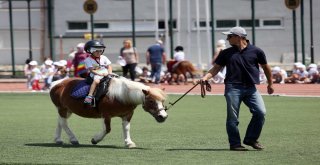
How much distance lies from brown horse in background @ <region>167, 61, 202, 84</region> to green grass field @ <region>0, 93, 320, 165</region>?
10.9 m

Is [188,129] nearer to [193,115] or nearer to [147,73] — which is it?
[193,115]

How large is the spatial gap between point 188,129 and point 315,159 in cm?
528

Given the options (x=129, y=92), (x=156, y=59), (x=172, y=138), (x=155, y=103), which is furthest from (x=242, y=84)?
(x=156, y=59)

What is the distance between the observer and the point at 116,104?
46.1 feet

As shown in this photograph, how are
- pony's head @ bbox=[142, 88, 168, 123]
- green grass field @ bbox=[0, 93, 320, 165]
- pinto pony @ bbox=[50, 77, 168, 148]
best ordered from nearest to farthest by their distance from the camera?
green grass field @ bbox=[0, 93, 320, 165] < pony's head @ bbox=[142, 88, 168, 123] < pinto pony @ bbox=[50, 77, 168, 148]

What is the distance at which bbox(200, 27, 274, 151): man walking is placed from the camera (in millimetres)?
13289

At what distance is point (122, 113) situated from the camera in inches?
555

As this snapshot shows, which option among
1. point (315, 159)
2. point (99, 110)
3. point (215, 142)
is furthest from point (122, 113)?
point (315, 159)

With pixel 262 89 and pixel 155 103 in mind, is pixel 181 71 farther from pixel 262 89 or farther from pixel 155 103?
pixel 155 103

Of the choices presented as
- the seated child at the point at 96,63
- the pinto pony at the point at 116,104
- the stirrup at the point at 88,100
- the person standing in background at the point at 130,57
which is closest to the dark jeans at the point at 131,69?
the person standing in background at the point at 130,57

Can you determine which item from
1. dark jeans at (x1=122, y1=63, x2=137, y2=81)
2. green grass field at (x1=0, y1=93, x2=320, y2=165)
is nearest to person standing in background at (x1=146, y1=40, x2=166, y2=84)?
dark jeans at (x1=122, y1=63, x2=137, y2=81)

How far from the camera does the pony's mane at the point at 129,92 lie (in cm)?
1380

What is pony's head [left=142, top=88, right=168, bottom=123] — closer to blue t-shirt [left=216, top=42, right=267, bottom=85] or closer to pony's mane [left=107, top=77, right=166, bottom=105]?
pony's mane [left=107, top=77, right=166, bottom=105]

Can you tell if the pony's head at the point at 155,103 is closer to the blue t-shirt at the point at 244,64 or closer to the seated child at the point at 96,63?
the seated child at the point at 96,63
